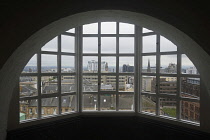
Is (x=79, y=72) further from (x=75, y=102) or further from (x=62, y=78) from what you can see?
(x=75, y=102)

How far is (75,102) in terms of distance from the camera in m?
2.61

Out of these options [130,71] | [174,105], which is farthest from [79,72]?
[174,105]

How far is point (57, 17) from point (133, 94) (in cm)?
197

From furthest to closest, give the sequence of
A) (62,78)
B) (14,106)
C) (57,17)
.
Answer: (62,78)
(14,106)
(57,17)

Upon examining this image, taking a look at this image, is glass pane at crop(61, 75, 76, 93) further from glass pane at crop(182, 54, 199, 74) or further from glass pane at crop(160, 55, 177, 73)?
glass pane at crop(182, 54, 199, 74)

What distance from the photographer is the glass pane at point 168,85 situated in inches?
90.3

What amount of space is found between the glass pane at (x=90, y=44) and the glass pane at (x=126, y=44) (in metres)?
0.51

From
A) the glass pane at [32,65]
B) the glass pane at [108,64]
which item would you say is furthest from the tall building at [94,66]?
the glass pane at [32,65]

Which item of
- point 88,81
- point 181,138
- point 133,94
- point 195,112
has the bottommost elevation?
point 181,138

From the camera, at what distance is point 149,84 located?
8.24ft

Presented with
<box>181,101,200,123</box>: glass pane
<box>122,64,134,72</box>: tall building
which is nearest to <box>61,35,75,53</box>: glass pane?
<box>122,64,134,72</box>: tall building

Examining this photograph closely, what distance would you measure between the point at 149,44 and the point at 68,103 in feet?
6.46

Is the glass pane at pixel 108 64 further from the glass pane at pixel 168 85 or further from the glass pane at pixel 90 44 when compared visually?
the glass pane at pixel 168 85

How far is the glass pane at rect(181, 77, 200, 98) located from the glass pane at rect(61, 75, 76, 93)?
2017 millimetres
